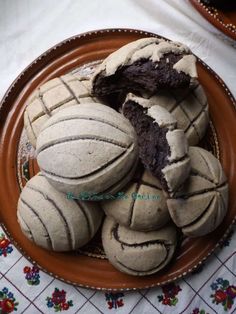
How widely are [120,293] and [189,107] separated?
1.43 feet

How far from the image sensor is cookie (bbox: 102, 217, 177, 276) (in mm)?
958

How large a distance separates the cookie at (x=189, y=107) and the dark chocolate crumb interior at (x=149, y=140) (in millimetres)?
43

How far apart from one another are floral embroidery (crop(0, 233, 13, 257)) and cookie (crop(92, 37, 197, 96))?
416mm

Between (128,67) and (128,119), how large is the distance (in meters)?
0.09

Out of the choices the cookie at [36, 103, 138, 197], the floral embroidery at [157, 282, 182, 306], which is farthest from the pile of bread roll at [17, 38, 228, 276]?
the floral embroidery at [157, 282, 182, 306]

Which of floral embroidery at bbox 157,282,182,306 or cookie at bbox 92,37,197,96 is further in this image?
floral embroidery at bbox 157,282,182,306

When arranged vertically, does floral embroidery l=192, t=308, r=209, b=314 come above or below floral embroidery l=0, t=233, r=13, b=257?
above

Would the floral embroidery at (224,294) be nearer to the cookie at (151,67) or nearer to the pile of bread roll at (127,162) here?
the pile of bread roll at (127,162)

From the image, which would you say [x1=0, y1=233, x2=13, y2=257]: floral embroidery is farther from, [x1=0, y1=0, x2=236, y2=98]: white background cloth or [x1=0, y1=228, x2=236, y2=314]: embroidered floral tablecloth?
[x1=0, y1=0, x2=236, y2=98]: white background cloth

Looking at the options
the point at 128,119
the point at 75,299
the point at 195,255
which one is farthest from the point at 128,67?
the point at 75,299

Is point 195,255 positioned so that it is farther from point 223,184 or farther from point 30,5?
point 30,5

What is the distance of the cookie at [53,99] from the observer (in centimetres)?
96

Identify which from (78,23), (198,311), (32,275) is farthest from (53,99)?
(198,311)

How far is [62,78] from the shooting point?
1.01 meters
